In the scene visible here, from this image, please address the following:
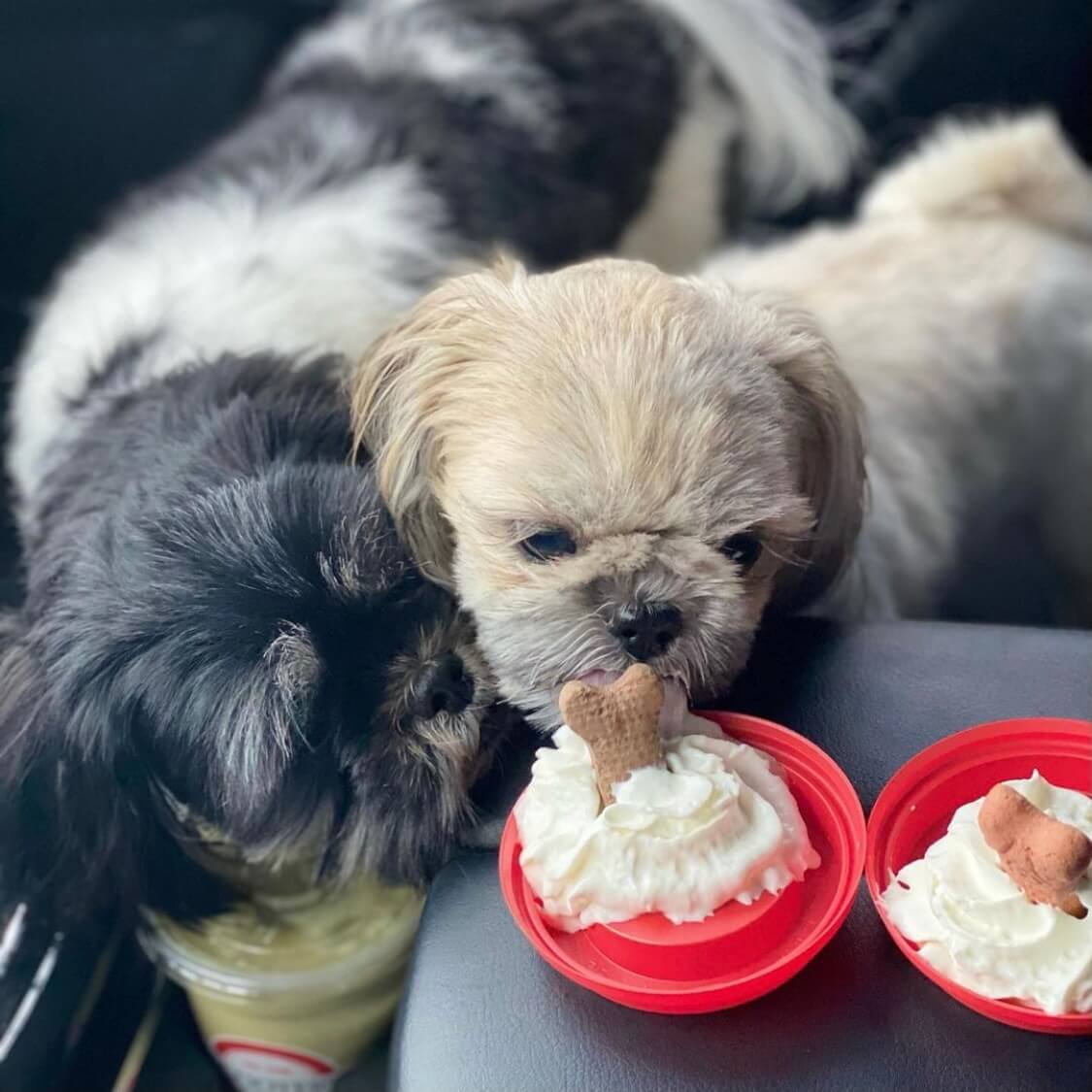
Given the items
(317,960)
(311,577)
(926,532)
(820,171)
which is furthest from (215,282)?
(820,171)

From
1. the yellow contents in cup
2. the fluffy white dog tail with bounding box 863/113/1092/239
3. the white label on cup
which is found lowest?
the white label on cup

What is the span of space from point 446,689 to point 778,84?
173cm

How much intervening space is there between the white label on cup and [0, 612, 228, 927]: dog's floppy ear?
11.3 inches

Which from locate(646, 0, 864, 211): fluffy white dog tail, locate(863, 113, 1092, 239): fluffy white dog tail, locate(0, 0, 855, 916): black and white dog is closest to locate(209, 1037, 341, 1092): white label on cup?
locate(0, 0, 855, 916): black and white dog

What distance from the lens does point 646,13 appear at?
7.40 ft

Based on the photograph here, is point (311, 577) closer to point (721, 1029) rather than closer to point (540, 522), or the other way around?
point (540, 522)

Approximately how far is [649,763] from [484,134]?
1.34 meters

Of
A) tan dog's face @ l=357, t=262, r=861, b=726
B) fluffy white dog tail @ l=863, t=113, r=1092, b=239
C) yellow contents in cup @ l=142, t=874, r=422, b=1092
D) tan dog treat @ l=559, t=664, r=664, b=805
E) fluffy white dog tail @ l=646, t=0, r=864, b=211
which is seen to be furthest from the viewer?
fluffy white dog tail @ l=646, t=0, r=864, b=211

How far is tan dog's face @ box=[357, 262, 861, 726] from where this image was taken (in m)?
0.97

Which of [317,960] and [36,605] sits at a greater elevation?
[36,605]

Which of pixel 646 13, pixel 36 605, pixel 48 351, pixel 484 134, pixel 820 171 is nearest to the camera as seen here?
pixel 36 605

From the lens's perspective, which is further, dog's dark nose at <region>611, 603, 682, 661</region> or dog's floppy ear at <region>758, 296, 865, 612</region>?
dog's floppy ear at <region>758, 296, 865, 612</region>

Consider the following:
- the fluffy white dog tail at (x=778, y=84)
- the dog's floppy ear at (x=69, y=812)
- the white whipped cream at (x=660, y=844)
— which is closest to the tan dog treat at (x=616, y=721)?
the white whipped cream at (x=660, y=844)

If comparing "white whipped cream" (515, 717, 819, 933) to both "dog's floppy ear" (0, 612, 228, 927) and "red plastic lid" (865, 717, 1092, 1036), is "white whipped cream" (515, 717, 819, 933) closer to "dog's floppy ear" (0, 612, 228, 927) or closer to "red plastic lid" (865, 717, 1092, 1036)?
"red plastic lid" (865, 717, 1092, 1036)
